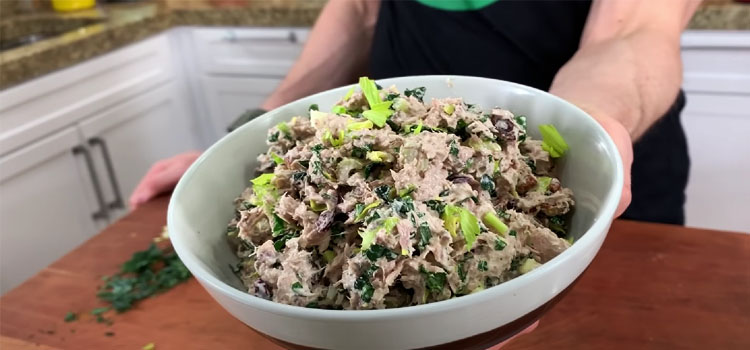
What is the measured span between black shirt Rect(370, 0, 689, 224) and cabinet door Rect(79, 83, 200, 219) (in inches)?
47.6

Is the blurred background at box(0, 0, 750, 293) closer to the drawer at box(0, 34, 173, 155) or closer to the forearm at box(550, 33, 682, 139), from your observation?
the drawer at box(0, 34, 173, 155)

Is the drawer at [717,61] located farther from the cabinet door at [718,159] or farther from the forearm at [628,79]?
the forearm at [628,79]

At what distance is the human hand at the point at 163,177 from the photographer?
0.90 meters

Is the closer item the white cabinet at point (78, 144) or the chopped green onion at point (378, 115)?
the chopped green onion at point (378, 115)

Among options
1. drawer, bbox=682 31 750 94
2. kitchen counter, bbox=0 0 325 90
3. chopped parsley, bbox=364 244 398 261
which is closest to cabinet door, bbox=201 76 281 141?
kitchen counter, bbox=0 0 325 90

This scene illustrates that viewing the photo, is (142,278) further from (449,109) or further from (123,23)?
(123,23)

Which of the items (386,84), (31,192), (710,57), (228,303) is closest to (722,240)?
Result: (386,84)

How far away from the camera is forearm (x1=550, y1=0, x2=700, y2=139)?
729mm

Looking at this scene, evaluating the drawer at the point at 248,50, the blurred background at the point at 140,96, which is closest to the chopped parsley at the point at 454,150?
the blurred background at the point at 140,96

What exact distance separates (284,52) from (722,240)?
4.91 feet

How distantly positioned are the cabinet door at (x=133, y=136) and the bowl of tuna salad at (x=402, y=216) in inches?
54.4

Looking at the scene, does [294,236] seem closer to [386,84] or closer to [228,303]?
[228,303]

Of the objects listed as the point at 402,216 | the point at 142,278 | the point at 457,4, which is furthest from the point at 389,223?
the point at 457,4

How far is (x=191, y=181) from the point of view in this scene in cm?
57
